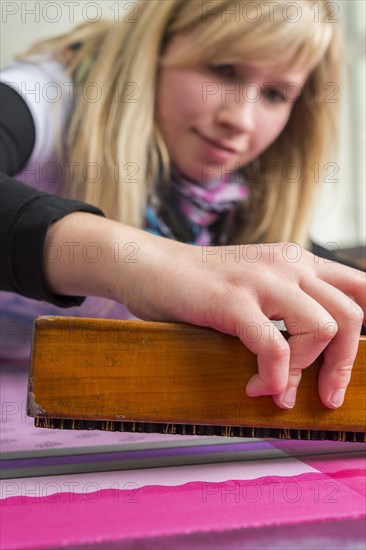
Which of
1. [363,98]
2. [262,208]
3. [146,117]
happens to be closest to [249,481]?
[146,117]

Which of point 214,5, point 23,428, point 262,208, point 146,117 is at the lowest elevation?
point 23,428

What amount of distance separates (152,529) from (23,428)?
0.71ft

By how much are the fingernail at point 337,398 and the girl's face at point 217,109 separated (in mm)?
592

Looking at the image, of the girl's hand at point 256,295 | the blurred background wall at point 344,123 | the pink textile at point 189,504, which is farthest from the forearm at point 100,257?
the blurred background wall at point 344,123

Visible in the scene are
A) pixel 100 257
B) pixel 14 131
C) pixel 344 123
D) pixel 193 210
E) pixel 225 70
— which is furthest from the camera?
pixel 344 123

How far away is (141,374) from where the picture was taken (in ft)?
1.09

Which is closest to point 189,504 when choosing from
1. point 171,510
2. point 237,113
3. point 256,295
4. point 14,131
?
point 171,510

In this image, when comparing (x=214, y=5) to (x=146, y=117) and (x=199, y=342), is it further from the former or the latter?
(x=199, y=342)

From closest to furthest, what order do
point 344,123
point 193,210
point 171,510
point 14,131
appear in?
point 171,510, point 14,131, point 193,210, point 344,123

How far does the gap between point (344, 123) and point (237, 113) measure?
1040 mm

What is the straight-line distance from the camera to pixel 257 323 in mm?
330

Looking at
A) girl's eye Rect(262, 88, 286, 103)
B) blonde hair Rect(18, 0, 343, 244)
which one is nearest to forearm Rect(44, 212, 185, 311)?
blonde hair Rect(18, 0, 343, 244)

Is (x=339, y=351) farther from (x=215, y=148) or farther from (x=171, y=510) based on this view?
(x=215, y=148)

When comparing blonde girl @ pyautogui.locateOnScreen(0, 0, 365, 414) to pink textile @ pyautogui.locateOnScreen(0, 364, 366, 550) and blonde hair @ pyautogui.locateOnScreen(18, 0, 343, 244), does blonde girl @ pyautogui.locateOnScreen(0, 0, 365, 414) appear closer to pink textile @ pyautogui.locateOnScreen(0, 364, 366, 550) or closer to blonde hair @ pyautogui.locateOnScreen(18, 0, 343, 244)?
blonde hair @ pyautogui.locateOnScreen(18, 0, 343, 244)
